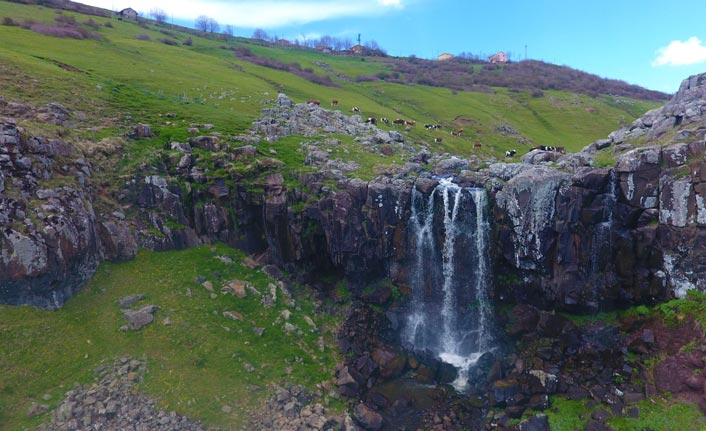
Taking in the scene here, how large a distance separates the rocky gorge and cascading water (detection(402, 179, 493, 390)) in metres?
0.74

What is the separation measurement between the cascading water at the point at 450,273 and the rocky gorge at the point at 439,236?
29.2 inches

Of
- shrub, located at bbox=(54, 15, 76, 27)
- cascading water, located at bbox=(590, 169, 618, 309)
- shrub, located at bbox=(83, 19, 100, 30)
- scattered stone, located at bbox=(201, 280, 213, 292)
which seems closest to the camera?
cascading water, located at bbox=(590, 169, 618, 309)

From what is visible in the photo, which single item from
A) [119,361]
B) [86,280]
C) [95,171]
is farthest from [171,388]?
[95,171]

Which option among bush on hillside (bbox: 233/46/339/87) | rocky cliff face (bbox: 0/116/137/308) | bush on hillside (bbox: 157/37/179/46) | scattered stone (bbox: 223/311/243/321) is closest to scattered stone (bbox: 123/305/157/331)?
rocky cliff face (bbox: 0/116/137/308)

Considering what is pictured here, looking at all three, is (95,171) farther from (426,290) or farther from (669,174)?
(669,174)

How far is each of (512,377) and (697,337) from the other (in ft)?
35.9

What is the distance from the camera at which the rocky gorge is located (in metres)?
25.4

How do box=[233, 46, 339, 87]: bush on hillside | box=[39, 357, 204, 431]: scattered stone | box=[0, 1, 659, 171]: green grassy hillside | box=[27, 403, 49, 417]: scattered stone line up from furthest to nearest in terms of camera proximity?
box=[233, 46, 339, 87]: bush on hillside < box=[0, 1, 659, 171]: green grassy hillside < box=[39, 357, 204, 431]: scattered stone < box=[27, 403, 49, 417]: scattered stone

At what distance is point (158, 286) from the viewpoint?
95.0 feet

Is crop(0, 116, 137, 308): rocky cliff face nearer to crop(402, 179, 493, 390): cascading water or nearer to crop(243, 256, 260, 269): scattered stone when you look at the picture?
crop(243, 256, 260, 269): scattered stone

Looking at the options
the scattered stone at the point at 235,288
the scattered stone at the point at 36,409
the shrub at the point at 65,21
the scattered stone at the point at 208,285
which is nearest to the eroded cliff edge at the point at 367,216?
the scattered stone at the point at 235,288

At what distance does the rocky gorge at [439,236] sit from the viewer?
83.3 ft

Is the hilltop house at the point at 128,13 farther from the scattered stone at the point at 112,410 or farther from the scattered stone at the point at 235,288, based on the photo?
the scattered stone at the point at 112,410

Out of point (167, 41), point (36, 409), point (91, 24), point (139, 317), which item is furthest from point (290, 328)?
point (167, 41)
